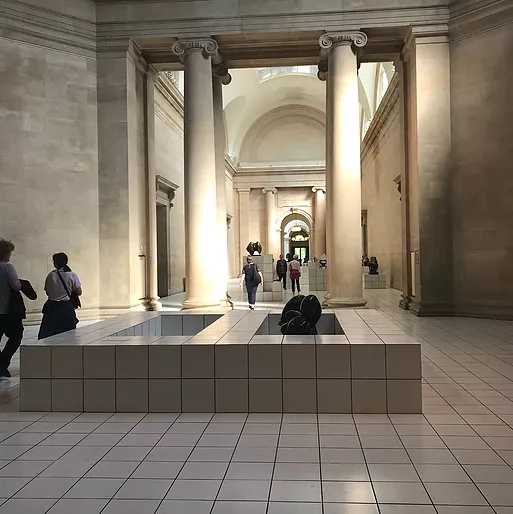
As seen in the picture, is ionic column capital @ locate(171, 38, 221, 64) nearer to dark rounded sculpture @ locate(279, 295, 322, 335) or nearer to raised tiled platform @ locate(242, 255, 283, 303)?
raised tiled platform @ locate(242, 255, 283, 303)

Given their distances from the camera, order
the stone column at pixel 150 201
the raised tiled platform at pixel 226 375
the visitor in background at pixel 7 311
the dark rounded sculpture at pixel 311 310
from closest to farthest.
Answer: the raised tiled platform at pixel 226 375, the dark rounded sculpture at pixel 311 310, the visitor in background at pixel 7 311, the stone column at pixel 150 201

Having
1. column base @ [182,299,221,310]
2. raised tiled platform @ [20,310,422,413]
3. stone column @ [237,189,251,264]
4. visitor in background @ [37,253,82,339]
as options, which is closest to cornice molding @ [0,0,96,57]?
column base @ [182,299,221,310]

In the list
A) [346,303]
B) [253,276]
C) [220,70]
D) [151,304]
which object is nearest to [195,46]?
[220,70]

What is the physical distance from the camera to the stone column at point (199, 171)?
11.5m

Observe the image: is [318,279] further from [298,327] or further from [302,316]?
[298,327]

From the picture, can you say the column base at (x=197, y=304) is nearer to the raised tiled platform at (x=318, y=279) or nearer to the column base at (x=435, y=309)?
the column base at (x=435, y=309)

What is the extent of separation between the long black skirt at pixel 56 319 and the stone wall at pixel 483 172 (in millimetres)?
8200

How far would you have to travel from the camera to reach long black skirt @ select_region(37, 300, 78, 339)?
6.00 m

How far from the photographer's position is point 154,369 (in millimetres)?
4594

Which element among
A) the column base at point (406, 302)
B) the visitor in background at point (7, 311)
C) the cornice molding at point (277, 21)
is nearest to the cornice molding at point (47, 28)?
the cornice molding at point (277, 21)

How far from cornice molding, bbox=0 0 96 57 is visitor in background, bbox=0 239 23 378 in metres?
6.64

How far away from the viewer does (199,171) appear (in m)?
11.5

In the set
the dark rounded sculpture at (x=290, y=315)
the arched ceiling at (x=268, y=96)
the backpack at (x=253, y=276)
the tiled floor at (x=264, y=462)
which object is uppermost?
the arched ceiling at (x=268, y=96)

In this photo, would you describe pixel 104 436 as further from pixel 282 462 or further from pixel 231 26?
pixel 231 26
